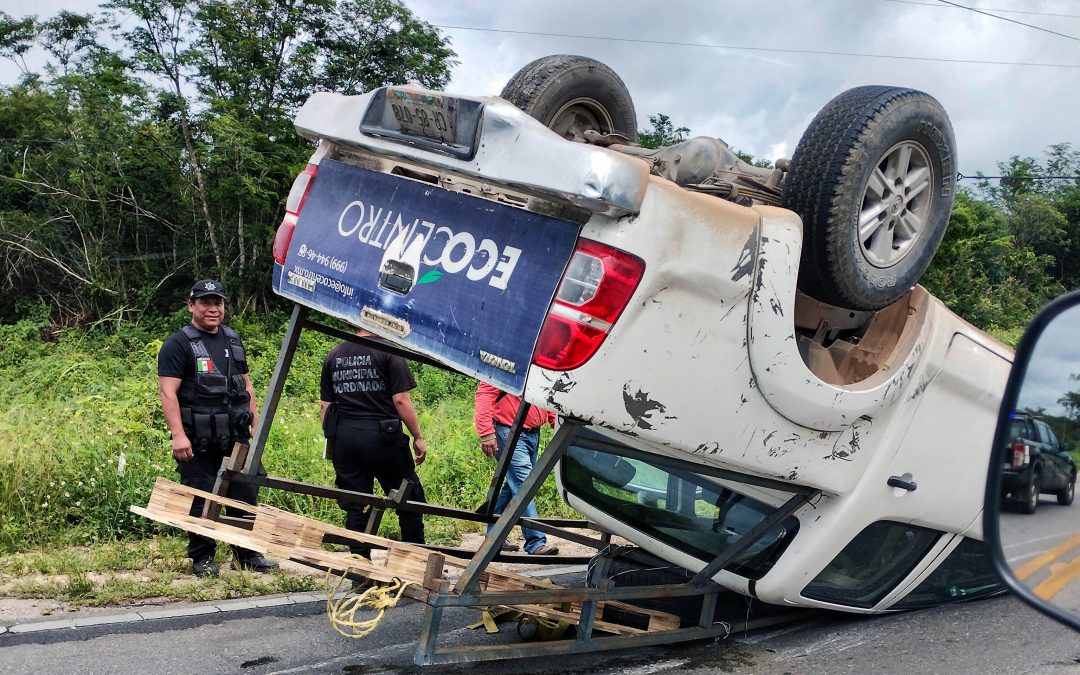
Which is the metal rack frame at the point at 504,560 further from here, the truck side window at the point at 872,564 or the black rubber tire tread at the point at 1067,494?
the black rubber tire tread at the point at 1067,494

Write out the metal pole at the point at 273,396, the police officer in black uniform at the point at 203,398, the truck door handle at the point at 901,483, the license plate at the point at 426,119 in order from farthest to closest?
1. the police officer in black uniform at the point at 203,398
2. the metal pole at the point at 273,396
3. the truck door handle at the point at 901,483
4. the license plate at the point at 426,119

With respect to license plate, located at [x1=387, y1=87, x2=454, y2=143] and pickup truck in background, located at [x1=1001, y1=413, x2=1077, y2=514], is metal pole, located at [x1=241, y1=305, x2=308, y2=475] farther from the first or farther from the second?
pickup truck in background, located at [x1=1001, y1=413, x2=1077, y2=514]

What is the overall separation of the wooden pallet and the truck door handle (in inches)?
51.2

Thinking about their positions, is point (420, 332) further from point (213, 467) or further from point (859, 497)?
point (213, 467)

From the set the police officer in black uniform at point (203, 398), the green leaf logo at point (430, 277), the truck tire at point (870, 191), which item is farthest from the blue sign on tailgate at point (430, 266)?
the police officer in black uniform at point (203, 398)

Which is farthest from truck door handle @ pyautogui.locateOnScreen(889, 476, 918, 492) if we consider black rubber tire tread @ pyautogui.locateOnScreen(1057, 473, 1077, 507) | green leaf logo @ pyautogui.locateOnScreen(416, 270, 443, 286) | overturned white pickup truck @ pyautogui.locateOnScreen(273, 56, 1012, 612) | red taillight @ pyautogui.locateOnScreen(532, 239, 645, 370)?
black rubber tire tread @ pyautogui.locateOnScreen(1057, 473, 1077, 507)

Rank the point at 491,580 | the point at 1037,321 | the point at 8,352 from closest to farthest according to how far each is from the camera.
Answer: the point at 1037,321, the point at 491,580, the point at 8,352

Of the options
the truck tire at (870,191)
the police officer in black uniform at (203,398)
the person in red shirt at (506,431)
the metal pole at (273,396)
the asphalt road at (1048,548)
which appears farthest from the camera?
the person in red shirt at (506,431)

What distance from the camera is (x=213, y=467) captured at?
5.84 metres

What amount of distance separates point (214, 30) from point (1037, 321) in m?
16.1

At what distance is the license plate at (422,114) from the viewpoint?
3.49 meters

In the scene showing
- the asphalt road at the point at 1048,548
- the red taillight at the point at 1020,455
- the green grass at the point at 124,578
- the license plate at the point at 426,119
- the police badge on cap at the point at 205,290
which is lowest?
the green grass at the point at 124,578

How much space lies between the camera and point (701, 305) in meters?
3.21

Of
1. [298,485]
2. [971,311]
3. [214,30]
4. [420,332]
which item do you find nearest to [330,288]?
[420,332]
